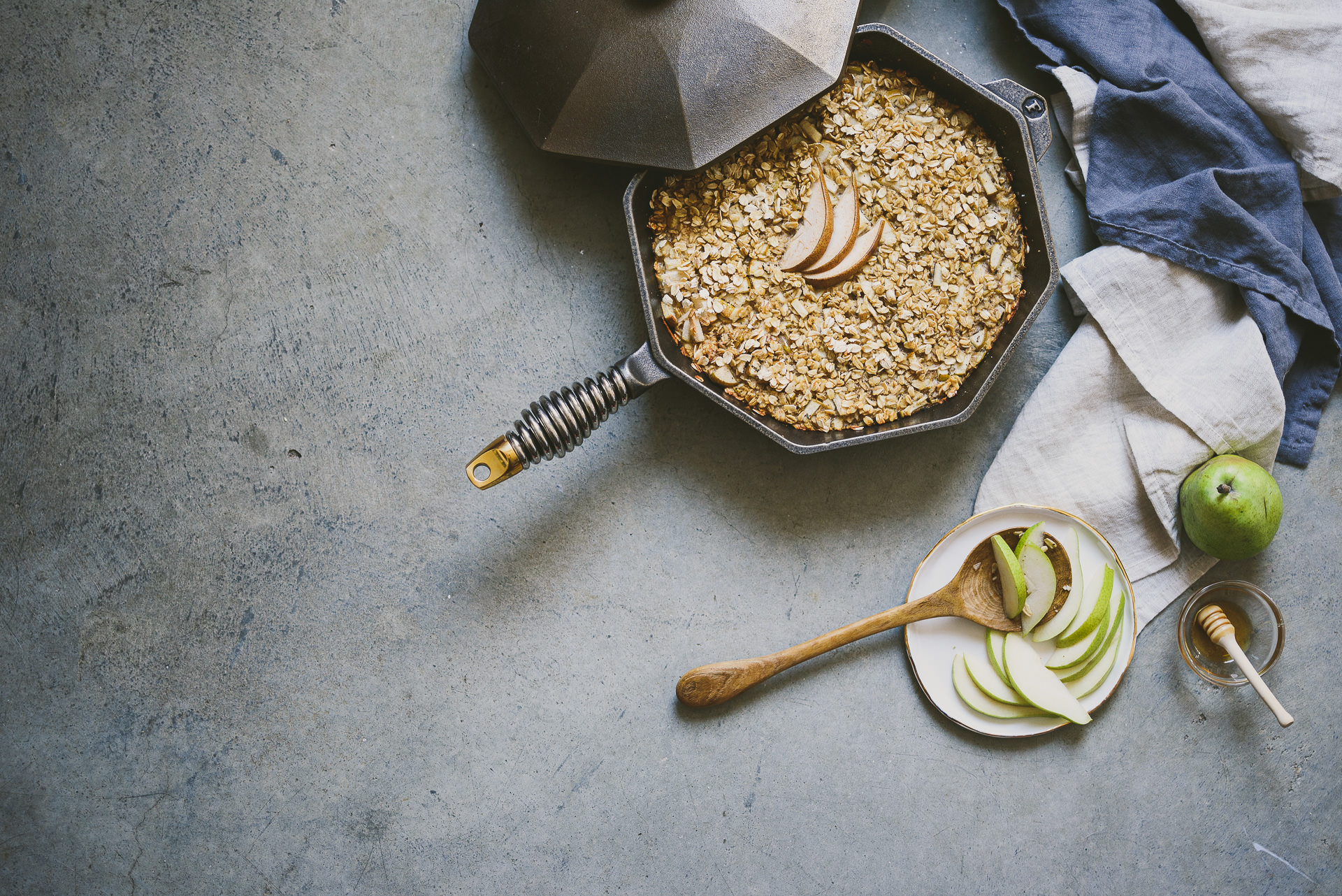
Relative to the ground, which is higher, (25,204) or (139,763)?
(25,204)

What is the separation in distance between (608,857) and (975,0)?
61.4 inches

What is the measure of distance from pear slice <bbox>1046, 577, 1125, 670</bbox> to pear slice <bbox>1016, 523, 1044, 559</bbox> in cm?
13

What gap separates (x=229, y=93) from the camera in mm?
1208

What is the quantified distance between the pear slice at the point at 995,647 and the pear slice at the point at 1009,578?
0.12 feet

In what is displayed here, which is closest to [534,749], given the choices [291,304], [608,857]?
[608,857]

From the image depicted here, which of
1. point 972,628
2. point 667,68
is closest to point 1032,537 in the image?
point 972,628

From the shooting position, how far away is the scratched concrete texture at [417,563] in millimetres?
1204

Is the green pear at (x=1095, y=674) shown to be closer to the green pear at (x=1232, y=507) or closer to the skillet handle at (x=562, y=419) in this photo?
the green pear at (x=1232, y=507)

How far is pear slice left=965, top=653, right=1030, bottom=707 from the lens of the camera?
1.19 m

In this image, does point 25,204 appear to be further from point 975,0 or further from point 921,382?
point 975,0

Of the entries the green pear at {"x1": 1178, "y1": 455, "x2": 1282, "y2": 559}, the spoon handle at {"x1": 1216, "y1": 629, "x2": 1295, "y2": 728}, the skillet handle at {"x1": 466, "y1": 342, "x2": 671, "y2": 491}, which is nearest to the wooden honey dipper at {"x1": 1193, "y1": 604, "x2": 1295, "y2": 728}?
the spoon handle at {"x1": 1216, "y1": 629, "x2": 1295, "y2": 728}

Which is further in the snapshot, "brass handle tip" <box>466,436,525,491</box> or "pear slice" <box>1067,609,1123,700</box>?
"pear slice" <box>1067,609,1123,700</box>

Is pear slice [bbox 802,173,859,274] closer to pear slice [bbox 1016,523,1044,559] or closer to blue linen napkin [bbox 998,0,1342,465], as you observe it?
blue linen napkin [bbox 998,0,1342,465]

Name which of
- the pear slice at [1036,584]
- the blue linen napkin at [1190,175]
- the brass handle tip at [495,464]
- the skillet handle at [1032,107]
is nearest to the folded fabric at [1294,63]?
the blue linen napkin at [1190,175]
